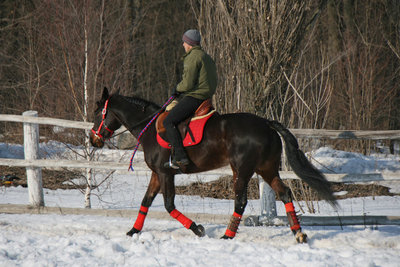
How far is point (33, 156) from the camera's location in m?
7.14

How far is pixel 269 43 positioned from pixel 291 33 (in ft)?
1.16

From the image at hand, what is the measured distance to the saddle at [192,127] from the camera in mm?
5418

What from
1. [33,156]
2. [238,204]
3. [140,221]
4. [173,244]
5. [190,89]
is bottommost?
[173,244]

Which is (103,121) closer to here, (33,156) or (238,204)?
(33,156)

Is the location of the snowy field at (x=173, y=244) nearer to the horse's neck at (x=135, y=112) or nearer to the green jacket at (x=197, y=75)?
the horse's neck at (x=135, y=112)

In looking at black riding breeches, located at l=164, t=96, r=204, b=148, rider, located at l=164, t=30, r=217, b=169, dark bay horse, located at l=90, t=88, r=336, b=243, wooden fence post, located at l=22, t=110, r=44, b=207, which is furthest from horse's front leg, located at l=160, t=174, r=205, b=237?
wooden fence post, located at l=22, t=110, r=44, b=207

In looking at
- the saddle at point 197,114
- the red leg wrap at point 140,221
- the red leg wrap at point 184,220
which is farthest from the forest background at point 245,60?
the red leg wrap at point 184,220

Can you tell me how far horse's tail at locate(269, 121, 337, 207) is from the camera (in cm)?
530

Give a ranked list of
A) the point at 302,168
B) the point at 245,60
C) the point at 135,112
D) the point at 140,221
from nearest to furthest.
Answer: the point at 302,168 → the point at 140,221 → the point at 135,112 → the point at 245,60

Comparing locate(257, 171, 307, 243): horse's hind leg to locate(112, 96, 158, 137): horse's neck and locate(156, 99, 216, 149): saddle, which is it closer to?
locate(156, 99, 216, 149): saddle

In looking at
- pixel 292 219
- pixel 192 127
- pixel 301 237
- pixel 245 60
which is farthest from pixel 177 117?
pixel 245 60

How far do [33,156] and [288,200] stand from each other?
13.5 ft

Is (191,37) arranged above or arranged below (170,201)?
above

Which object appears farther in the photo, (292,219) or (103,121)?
(103,121)
